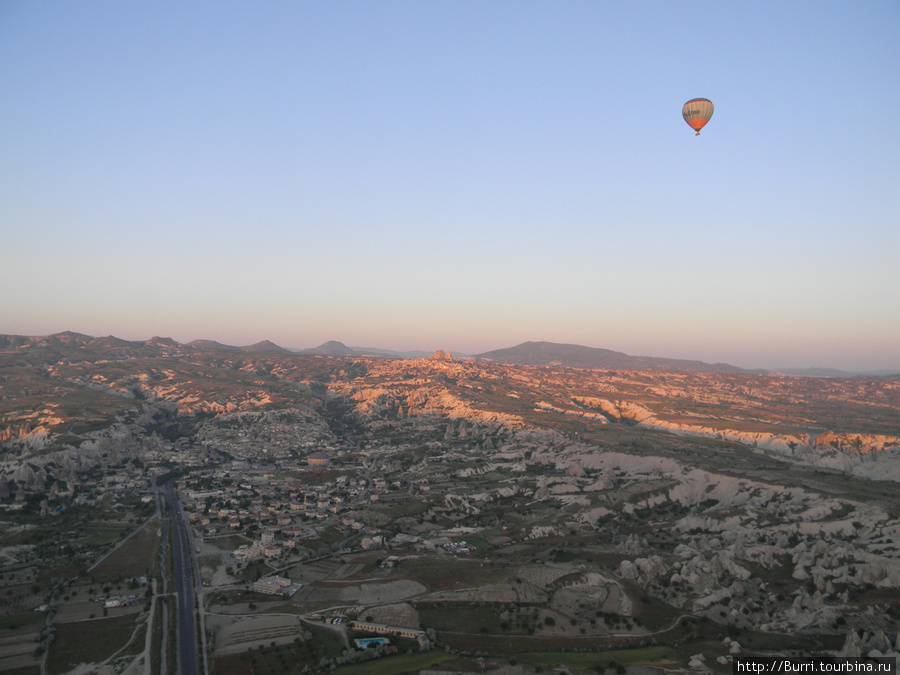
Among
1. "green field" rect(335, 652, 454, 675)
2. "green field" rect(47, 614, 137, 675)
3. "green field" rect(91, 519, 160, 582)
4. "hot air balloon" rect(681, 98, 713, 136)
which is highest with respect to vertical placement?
"hot air balloon" rect(681, 98, 713, 136)

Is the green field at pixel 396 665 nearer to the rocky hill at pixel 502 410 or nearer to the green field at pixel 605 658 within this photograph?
the green field at pixel 605 658

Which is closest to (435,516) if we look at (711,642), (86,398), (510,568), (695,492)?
(510,568)

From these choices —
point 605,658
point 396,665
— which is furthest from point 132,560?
point 605,658

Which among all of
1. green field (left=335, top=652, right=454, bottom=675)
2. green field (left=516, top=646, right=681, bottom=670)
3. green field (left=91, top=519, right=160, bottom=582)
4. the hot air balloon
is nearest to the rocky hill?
green field (left=91, top=519, right=160, bottom=582)

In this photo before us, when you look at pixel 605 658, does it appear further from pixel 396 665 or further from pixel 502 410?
pixel 502 410

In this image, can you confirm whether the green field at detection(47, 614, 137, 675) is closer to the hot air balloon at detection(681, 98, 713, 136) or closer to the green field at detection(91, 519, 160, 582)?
the green field at detection(91, 519, 160, 582)
